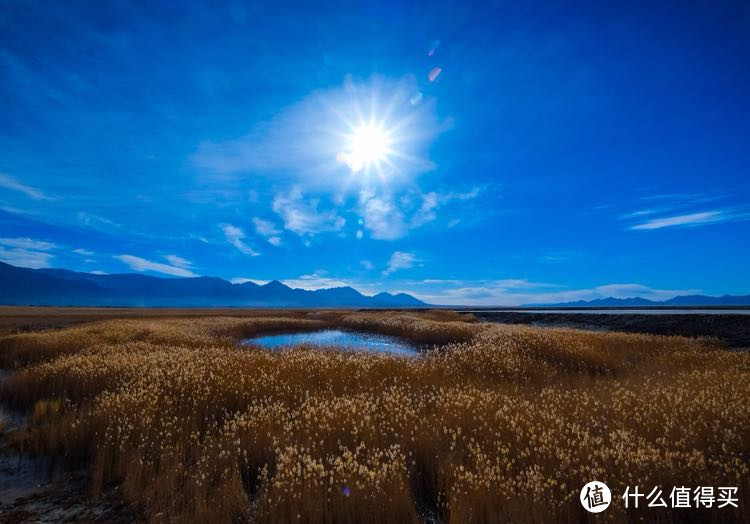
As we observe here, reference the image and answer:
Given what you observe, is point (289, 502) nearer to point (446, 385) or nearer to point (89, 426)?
point (89, 426)

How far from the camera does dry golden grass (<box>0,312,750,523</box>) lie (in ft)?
15.8

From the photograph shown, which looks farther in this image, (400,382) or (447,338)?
(447,338)

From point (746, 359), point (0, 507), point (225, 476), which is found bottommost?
point (0, 507)

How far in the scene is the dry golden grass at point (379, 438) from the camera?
4801 millimetres

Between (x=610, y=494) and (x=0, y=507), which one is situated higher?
(x=610, y=494)

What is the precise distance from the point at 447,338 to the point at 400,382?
16.6 meters

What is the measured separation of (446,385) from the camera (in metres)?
11.1

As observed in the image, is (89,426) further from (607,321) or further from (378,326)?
(607,321)

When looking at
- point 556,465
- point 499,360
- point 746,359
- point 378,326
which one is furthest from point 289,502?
point 378,326

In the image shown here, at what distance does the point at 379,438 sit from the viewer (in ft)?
22.2

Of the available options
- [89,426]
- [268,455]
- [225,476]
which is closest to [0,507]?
[89,426]

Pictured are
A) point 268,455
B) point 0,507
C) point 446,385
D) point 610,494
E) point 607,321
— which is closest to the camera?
point 610,494

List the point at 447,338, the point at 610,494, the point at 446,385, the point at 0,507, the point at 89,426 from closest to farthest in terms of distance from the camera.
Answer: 1. the point at 610,494
2. the point at 0,507
3. the point at 89,426
4. the point at 446,385
5. the point at 447,338

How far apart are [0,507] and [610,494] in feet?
27.9
